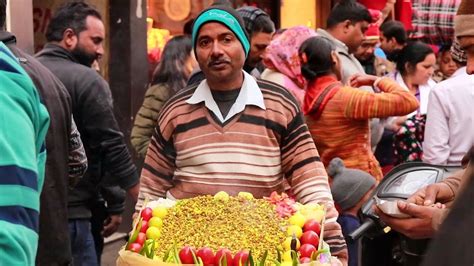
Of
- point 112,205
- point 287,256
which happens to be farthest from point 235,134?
point 112,205

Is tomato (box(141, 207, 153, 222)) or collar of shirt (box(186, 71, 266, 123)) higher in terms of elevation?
collar of shirt (box(186, 71, 266, 123))

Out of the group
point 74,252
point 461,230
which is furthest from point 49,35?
point 461,230

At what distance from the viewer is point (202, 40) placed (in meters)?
4.75

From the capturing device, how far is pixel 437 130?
6617 mm

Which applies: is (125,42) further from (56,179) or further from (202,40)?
(56,179)

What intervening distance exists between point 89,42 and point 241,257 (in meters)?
2.97

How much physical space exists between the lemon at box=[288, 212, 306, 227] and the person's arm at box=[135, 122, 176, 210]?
845 millimetres

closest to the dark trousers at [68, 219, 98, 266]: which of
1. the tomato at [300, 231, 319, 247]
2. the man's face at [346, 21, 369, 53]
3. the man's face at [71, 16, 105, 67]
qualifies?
the man's face at [71, 16, 105, 67]

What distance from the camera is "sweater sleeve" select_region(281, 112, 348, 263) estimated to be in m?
4.57

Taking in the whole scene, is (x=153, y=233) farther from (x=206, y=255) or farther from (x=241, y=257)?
(x=241, y=257)

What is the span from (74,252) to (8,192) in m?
3.55

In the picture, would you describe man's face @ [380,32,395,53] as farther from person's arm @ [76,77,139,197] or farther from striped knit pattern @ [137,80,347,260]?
striped knit pattern @ [137,80,347,260]

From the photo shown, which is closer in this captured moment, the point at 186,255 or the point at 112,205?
the point at 186,255

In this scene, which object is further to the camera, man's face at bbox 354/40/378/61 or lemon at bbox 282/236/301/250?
man's face at bbox 354/40/378/61
